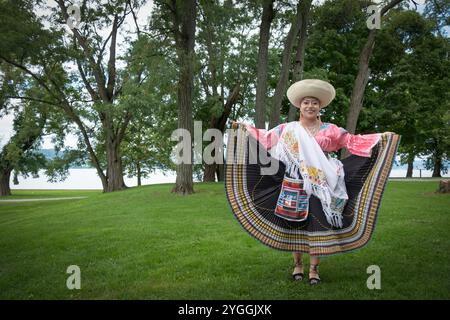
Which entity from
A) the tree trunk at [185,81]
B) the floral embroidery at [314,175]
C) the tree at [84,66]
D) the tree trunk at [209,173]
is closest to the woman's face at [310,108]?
the floral embroidery at [314,175]

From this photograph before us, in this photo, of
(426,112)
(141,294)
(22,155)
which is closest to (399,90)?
(426,112)

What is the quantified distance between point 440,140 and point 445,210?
992 inches

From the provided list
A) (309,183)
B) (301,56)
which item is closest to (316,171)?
(309,183)

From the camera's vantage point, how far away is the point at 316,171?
4.47 metres

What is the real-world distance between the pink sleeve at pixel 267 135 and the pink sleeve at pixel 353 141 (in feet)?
2.15

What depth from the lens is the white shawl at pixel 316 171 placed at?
446 cm

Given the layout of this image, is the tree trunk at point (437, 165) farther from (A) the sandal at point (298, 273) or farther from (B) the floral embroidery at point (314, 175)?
(B) the floral embroidery at point (314, 175)

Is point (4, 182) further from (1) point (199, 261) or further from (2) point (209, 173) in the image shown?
(1) point (199, 261)

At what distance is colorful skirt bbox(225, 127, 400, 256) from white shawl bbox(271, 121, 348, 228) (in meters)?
0.10

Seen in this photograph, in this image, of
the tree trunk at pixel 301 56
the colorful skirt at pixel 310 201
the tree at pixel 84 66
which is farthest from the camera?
the tree at pixel 84 66

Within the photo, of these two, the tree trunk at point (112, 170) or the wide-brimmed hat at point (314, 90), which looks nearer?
the wide-brimmed hat at point (314, 90)

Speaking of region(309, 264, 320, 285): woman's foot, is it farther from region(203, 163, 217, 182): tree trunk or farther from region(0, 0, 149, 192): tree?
region(203, 163, 217, 182): tree trunk

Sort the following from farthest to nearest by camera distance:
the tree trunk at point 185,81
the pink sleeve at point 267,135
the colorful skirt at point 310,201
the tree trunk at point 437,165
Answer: the tree trunk at point 437,165, the tree trunk at point 185,81, the pink sleeve at point 267,135, the colorful skirt at point 310,201

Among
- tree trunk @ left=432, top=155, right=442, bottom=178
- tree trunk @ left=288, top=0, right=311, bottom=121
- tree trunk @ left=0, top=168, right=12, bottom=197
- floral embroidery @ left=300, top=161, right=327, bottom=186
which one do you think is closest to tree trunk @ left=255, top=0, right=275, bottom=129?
tree trunk @ left=288, top=0, right=311, bottom=121
